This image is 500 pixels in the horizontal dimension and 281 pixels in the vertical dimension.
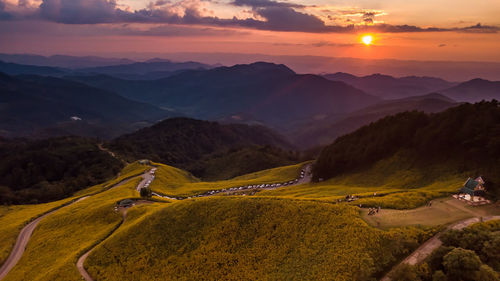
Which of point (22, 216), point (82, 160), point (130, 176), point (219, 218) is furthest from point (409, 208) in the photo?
point (82, 160)

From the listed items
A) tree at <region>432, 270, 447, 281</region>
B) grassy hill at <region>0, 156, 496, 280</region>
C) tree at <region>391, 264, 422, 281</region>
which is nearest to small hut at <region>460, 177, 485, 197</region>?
grassy hill at <region>0, 156, 496, 280</region>

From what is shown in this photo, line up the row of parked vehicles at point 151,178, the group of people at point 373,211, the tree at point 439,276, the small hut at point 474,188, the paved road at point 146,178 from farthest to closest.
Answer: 1. the paved road at point 146,178
2. the row of parked vehicles at point 151,178
3. the small hut at point 474,188
4. the group of people at point 373,211
5. the tree at point 439,276

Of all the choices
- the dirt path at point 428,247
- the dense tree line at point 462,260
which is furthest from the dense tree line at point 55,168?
the dense tree line at point 462,260

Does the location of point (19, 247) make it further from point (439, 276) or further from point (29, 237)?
point (439, 276)

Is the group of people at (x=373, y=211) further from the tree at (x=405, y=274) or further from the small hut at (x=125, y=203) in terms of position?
the small hut at (x=125, y=203)

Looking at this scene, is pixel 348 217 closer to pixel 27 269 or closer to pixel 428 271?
pixel 428 271

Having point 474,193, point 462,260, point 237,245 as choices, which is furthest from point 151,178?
point 462,260
